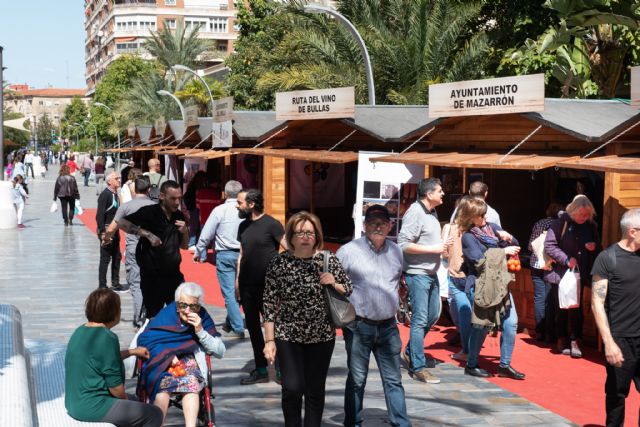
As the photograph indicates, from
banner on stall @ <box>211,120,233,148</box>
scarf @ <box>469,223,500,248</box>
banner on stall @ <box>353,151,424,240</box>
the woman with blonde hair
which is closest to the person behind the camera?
scarf @ <box>469,223,500,248</box>

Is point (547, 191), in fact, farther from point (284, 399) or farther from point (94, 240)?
point (94, 240)

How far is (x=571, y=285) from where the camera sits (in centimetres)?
974

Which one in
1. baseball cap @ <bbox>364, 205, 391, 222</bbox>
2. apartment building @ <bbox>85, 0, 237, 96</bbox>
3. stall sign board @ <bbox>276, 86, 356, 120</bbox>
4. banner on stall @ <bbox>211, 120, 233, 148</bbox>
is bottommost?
baseball cap @ <bbox>364, 205, 391, 222</bbox>

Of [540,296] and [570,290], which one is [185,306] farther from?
[540,296]

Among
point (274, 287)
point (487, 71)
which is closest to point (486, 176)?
point (274, 287)

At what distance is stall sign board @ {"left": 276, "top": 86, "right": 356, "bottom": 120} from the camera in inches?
549

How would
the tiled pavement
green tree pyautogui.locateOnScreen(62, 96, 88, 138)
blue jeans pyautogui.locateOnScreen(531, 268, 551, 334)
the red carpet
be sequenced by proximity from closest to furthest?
the tiled pavement < the red carpet < blue jeans pyautogui.locateOnScreen(531, 268, 551, 334) < green tree pyautogui.locateOnScreen(62, 96, 88, 138)

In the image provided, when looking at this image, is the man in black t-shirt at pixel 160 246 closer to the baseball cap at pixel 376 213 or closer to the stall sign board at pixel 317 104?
the baseball cap at pixel 376 213

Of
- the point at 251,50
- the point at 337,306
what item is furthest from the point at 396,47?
the point at 337,306

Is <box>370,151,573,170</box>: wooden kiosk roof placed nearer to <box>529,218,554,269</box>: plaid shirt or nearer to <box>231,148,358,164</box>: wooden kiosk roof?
<box>529,218,554,269</box>: plaid shirt

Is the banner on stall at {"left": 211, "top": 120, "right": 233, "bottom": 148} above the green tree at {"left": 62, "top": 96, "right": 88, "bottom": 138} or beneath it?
beneath

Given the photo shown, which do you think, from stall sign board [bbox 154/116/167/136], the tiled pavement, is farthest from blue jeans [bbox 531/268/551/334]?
stall sign board [bbox 154/116/167/136]

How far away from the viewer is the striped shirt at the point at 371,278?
641 cm

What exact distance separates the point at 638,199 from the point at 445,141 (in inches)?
133
